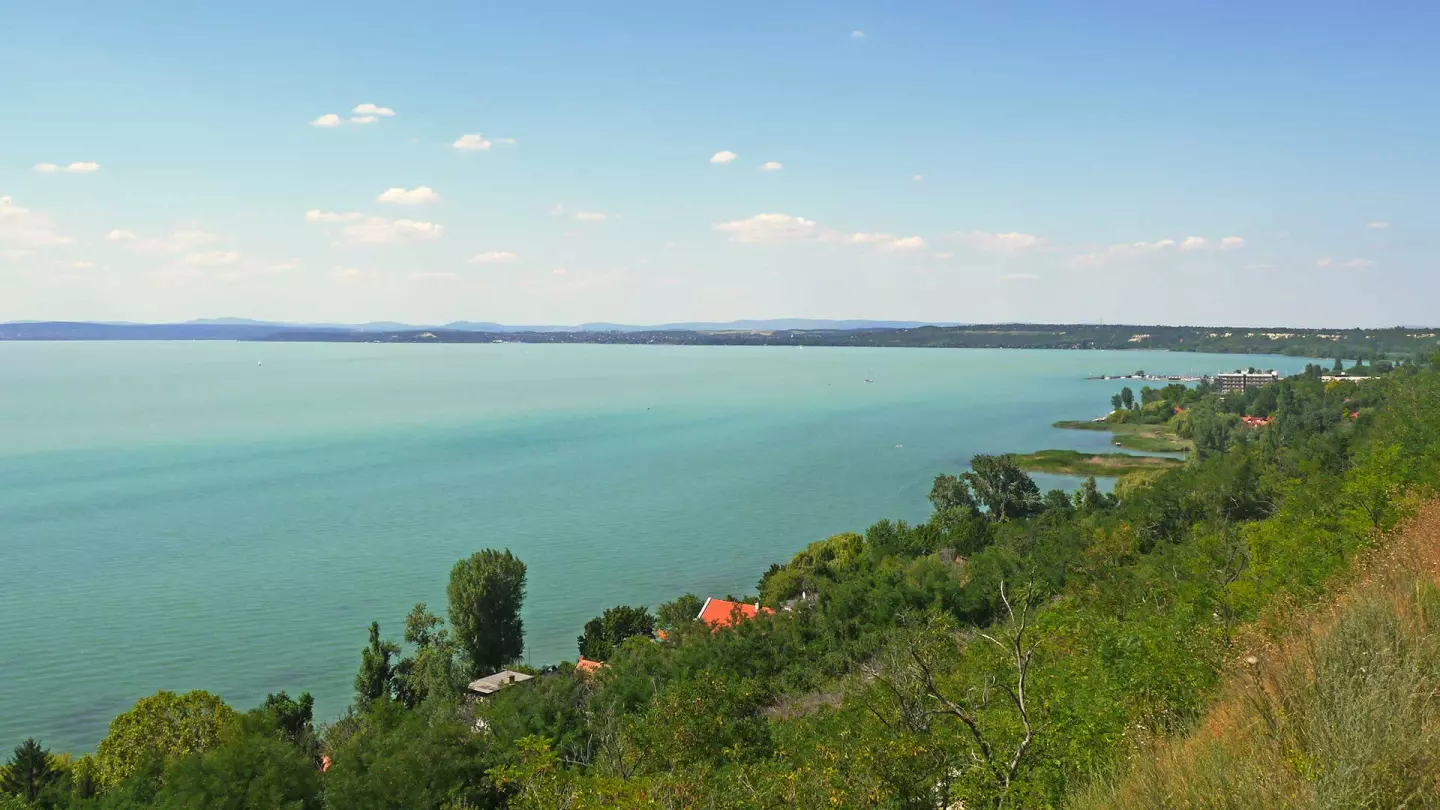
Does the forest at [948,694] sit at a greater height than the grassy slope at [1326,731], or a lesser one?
lesser

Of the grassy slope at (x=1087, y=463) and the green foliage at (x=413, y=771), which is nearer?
the green foliage at (x=413, y=771)

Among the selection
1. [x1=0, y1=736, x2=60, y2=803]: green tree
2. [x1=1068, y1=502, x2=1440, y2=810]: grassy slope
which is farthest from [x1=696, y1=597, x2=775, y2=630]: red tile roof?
[x1=1068, y1=502, x2=1440, y2=810]: grassy slope

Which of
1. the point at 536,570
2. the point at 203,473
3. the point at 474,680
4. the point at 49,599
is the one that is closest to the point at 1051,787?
the point at 474,680

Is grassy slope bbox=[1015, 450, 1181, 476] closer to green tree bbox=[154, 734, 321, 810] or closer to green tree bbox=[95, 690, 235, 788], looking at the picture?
green tree bbox=[95, 690, 235, 788]

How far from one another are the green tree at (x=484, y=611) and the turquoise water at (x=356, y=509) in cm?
332

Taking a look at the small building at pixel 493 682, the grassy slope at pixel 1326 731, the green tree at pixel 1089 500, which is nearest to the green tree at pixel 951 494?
the green tree at pixel 1089 500

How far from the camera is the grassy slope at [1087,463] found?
61156 mm

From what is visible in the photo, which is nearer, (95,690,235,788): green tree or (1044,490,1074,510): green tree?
(95,690,235,788): green tree

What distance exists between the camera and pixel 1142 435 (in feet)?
260

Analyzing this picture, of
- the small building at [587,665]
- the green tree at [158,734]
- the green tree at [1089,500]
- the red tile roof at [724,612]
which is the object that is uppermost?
the green tree at [1089,500]

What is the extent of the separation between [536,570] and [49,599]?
58.1ft

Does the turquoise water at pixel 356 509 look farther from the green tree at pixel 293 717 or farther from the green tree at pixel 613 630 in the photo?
the green tree at pixel 293 717

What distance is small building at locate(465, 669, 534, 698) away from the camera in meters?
22.4

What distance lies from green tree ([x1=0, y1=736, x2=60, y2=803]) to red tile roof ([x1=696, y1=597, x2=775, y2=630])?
15040 millimetres
